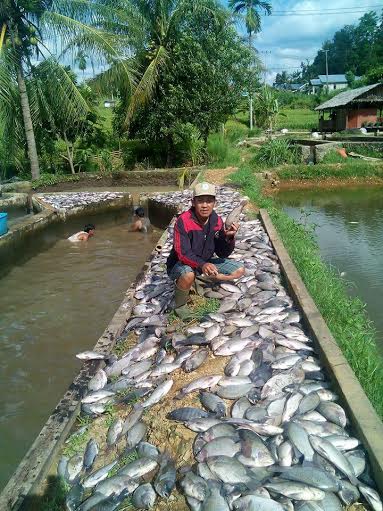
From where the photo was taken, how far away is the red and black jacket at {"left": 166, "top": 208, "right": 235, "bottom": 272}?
456 centimetres

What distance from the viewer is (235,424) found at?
2893mm

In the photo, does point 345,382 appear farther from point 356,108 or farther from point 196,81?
point 356,108

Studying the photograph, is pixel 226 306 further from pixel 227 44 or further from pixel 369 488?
pixel 227 44

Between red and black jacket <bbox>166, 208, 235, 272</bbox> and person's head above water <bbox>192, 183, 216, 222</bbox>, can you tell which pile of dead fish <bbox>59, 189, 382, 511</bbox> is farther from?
person's head above water <bbox>192, 183, 216, 222</bbox>

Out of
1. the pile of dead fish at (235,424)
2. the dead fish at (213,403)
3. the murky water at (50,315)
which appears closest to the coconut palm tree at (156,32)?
the murky water at (50,315)

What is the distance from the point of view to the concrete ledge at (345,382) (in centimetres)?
249

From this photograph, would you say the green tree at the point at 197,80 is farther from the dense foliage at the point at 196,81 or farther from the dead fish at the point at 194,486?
the dead fish at the point at 194,486

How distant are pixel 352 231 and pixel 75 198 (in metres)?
8.45

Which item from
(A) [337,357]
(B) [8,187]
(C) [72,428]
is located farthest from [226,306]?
(B) [8,187]

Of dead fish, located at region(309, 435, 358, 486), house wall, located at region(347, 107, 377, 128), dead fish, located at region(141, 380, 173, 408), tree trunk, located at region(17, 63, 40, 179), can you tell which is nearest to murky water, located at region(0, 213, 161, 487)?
dead fish, located at region(141, 380, 173, 408)

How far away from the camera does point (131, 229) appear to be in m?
11.7

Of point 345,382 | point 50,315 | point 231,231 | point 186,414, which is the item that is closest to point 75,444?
point 186,414

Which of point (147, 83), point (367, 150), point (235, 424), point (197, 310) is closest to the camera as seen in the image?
point (235, 424)

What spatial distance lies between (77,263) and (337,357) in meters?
6.64
